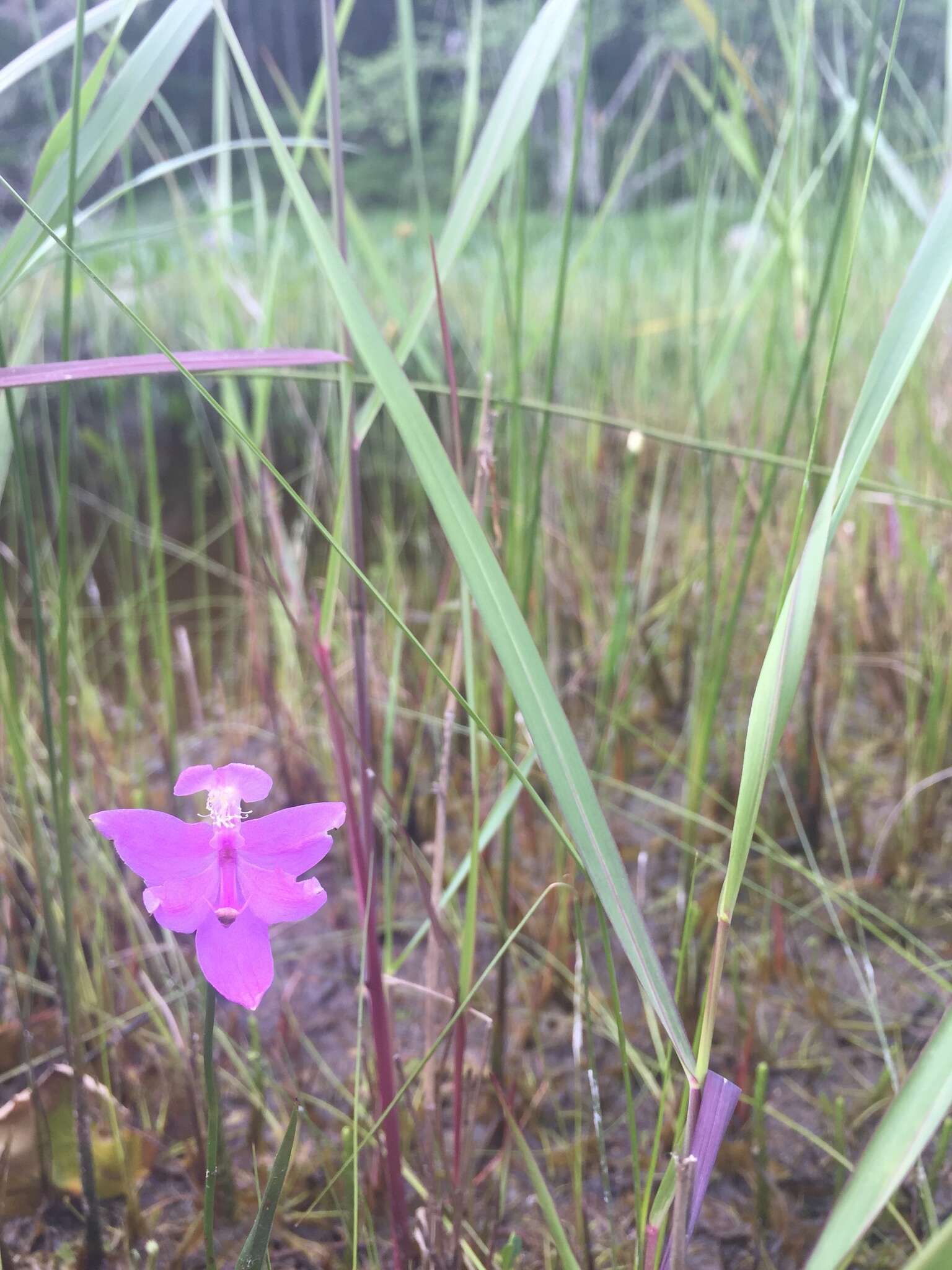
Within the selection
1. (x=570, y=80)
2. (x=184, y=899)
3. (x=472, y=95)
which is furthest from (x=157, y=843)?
(x=570, y=80)

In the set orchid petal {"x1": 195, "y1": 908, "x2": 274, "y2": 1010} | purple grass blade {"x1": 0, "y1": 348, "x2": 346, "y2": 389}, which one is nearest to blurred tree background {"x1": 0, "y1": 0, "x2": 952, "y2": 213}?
purple grass blade {"x1": 0, "y1": 348, "x2": 346, "y2": 389}

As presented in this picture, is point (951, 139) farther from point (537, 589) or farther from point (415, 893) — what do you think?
point (415, 893)

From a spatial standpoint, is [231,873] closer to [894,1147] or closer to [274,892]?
[274,892]

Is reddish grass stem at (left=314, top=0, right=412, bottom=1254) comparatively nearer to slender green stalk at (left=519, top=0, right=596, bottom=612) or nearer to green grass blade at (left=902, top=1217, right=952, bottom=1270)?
slender green stalk at (left=519, top=0, right=596, bottom=612)

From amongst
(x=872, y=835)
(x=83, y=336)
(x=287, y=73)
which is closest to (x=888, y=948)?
(x=872, y=835)

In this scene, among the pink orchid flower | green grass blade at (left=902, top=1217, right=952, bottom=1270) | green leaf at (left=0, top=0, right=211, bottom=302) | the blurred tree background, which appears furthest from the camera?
the blurred tree background

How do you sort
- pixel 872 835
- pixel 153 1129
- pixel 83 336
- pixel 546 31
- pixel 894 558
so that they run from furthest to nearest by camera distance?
1. pixel 83 336
2. pixel 894 558
3. pixel 872 835
4. pixel 153 1129
5. pixel 546 31

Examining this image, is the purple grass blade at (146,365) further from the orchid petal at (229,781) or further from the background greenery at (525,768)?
the orchid petal at (229,781)
